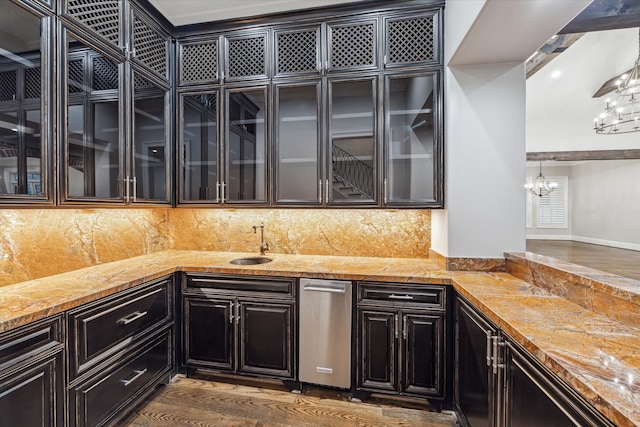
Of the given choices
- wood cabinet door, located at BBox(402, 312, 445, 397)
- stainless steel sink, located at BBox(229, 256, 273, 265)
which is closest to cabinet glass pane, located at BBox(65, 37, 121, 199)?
stainless steel sink, located at BBox(229, 256, 273, 265)

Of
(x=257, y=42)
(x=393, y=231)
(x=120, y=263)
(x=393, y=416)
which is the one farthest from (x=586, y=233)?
(x=120, y=263)

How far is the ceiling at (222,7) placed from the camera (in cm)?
245

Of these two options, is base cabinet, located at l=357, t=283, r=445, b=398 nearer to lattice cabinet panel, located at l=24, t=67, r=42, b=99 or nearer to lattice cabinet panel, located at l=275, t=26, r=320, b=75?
lattice cabinet panel, located at l=275, t=26, r=320, b=75

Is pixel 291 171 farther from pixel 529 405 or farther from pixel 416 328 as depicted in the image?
pixel 529 405

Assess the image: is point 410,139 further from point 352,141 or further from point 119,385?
point 119,385

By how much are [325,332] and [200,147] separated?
199 centimetres

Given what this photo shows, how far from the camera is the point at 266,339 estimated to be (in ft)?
7.50

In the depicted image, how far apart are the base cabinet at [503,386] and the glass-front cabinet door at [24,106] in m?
2.53

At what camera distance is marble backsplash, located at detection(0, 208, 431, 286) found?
1941mm

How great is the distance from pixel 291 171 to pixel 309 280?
97 centimetres

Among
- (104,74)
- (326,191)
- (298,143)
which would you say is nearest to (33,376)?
(104,74)

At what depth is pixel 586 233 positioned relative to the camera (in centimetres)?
877

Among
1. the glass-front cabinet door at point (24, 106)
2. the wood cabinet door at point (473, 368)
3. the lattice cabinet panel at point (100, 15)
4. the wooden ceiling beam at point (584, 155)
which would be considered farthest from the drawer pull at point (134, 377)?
the wooden ceiling beam at point (584, 155)

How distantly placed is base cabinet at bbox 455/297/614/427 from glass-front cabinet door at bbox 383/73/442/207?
898 mm
